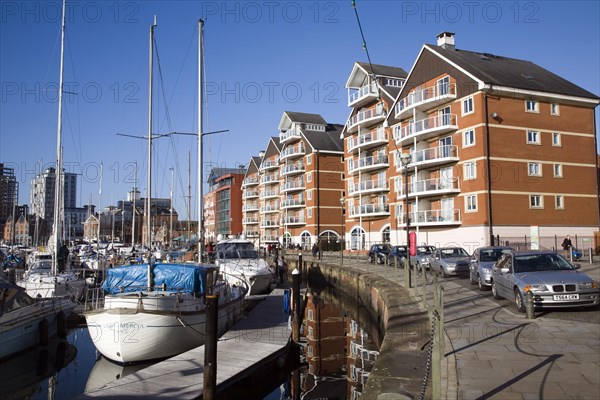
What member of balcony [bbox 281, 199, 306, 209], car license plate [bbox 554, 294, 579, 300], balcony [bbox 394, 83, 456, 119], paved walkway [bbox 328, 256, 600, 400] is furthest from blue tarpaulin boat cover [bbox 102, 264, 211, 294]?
balcony [bbox 281, 199, 306, 209]

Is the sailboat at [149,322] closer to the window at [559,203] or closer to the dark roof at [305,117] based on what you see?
the window at [559,203]

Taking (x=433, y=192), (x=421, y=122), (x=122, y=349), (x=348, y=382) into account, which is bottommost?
(x=348, y=382)

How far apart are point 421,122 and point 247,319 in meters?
29.8

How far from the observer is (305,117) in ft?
240

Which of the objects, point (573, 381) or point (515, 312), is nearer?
point (573, 381)

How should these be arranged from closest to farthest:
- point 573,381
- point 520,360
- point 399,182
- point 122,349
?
point 573,381 < point 520,360 < point 122,349 < point 399,182

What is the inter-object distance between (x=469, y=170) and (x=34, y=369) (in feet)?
109

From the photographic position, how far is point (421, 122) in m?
43.4

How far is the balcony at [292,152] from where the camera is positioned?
6969 cm

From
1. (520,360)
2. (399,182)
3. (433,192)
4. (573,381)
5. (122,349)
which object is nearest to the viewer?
(573,381)

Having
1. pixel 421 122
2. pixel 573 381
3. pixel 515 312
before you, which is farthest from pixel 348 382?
pixel 421 122

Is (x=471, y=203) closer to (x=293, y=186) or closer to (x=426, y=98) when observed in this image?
(x=426, y=98)

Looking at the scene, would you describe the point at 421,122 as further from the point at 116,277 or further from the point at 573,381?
the point at 573,381

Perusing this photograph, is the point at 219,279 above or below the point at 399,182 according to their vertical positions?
below
